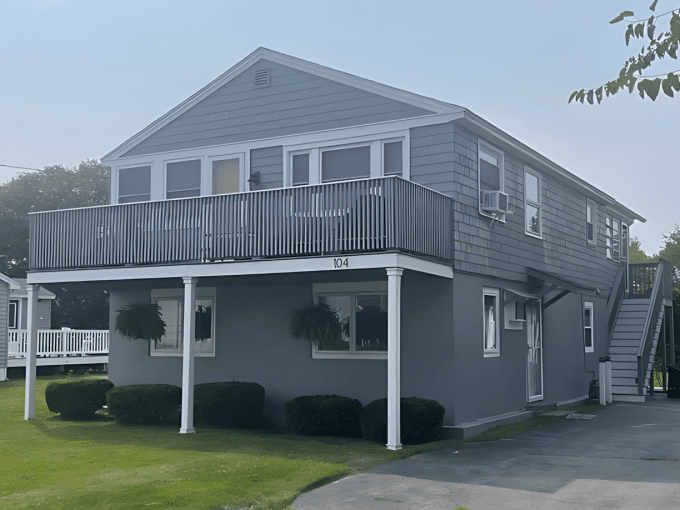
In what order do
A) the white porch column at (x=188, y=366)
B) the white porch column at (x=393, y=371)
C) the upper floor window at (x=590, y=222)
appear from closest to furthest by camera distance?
1. the white porch column at (x=393, y=371)
2. the white porch column at (x=188, y=366)
3. the upper floor window at (x=590, y=222)

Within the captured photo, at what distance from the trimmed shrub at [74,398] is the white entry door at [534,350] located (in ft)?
31.7

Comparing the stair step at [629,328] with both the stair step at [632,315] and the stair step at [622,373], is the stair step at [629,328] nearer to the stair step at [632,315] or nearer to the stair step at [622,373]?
the stair step at [632,315]

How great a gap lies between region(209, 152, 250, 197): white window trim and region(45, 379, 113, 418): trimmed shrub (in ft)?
15.9

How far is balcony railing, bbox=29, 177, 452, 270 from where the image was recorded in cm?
1266

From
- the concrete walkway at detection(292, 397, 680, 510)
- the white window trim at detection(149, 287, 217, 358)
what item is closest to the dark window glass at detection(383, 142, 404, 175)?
the white window trim at detection(149, 287, 217, 358)

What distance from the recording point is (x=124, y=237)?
597 inches

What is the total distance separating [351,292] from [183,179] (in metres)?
5.05

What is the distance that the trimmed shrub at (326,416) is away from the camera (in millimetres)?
13547

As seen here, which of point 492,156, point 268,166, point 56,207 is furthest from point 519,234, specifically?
point 56,207

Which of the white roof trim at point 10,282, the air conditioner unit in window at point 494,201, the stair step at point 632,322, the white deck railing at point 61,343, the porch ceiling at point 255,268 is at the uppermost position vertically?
the air conditioner unit in window at point 494,201

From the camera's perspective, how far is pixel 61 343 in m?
32.9

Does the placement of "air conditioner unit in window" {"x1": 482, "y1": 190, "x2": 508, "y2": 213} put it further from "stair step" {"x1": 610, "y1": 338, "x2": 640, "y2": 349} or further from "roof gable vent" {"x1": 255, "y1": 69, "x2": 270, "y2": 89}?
"stair step" {"x1": 610, "y1": 338, "x2": 640, "y2": 349}

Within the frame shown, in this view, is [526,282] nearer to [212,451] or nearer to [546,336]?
[546,336]

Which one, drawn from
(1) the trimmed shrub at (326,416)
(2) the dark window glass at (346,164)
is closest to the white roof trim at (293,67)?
(2) the dark window glass at (346,164)
